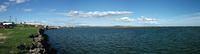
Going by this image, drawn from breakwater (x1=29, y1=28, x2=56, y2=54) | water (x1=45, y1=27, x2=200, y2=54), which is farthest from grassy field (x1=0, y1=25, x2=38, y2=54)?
water (x1=45, y1=27, x2=200, y2=54)

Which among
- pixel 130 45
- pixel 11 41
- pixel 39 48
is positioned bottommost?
pixel 130 45

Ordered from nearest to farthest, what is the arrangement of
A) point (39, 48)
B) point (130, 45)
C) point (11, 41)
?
point (39, 48) → point (11, 41) → point (130, 45)

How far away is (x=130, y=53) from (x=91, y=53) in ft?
25.4

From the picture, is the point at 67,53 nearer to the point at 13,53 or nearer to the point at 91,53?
the point at 91,53

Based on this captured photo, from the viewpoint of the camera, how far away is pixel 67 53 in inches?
1921

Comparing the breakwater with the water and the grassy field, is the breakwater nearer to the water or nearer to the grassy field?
the grassy field

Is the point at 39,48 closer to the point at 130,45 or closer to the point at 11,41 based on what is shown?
the point at 11,41

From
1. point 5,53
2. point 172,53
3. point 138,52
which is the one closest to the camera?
point 5,53

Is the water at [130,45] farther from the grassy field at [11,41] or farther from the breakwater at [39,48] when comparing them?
the grassy field at [11,41]

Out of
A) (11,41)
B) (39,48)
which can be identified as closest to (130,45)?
(39,48)

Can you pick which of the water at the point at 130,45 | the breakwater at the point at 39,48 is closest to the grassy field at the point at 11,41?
the breakwater at the point at 39,48

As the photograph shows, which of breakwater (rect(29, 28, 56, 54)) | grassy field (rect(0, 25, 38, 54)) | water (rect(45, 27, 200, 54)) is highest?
grassy field (rect(0, 25, 38, 54))

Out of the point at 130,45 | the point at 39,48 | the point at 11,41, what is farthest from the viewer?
the point at 130,45

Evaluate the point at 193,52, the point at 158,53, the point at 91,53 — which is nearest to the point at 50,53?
the point at 91,53
